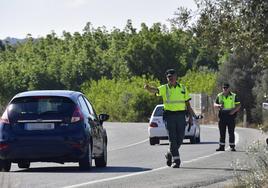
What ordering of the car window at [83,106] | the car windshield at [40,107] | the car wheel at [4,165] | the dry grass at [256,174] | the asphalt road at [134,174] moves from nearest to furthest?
the dry grass at [256,174] < the asphalt road at [134,174] < the car windshield at [40,107] < the car wheel at [4,165] < the car window at [83,106]

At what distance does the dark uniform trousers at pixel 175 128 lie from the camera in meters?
18.5

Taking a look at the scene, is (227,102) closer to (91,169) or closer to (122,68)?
(91,169)

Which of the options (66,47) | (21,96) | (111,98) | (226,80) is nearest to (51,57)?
(66,47)

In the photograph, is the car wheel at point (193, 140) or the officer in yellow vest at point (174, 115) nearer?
the officer in yellow vest at point (174, 115)

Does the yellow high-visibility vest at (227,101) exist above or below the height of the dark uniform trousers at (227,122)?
above

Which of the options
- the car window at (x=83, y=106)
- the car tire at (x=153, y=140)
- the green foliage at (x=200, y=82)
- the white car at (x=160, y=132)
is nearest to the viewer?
the car window at (x=83, y=106)

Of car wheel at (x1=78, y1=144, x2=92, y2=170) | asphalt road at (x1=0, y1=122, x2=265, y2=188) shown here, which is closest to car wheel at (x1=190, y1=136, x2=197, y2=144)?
asphalt road at (x1=0, y1=122, x2=265, y2=188)

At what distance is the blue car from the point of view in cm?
1808

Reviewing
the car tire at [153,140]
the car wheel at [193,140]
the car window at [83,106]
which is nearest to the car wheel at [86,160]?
the car window at [83,106]

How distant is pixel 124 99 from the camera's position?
82.9 m

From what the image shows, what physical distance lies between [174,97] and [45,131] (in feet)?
8.59

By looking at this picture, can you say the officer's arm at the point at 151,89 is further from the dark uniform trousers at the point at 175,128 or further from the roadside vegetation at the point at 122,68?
the roadside vegetation at the point at 122,68

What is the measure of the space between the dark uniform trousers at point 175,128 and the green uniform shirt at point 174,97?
0.38 ft

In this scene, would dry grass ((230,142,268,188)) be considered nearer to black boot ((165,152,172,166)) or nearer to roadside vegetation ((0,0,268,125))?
black boot ((165,152,172,166))
